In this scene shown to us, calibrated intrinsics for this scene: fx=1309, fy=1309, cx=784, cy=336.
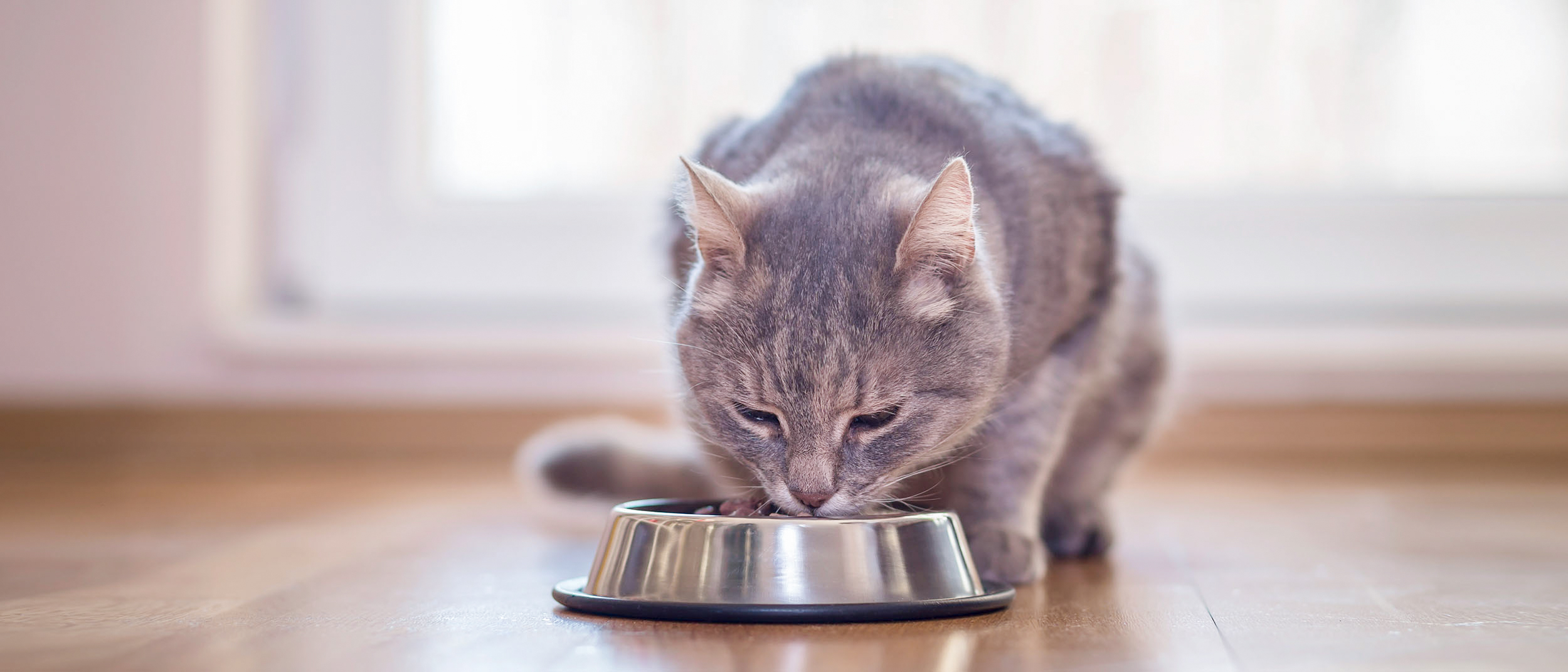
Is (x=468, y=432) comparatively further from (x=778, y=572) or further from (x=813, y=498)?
(x=778, y=572)

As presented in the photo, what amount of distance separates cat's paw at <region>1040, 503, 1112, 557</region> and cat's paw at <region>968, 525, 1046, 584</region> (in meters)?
0.20

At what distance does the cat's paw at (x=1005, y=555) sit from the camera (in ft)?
4.14

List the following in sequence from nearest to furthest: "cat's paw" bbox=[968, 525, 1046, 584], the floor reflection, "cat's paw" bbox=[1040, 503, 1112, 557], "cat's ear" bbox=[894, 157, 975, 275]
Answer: the floor reflection < "cat's ear" bbox=[894, 157, 975, 275] < "cat's paw" bbox=[968, 525, 1046, 584] < "cat's paw" bbox=[1040, 503, 1112, 557]

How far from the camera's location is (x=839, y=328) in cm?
112

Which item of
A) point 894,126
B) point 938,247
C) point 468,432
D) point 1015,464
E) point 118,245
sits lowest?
point 468,432

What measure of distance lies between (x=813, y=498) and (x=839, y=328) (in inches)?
5.8

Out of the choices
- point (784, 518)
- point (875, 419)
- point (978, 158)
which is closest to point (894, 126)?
point (978, 158)

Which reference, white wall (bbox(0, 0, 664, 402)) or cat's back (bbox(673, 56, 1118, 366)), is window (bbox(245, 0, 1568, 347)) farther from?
cat's back (bbox(673, 56, 1118, 366))

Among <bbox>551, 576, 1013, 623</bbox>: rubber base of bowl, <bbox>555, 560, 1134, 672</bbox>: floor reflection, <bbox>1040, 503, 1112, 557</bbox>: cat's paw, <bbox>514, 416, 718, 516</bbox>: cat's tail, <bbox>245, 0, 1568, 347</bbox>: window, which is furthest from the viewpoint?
<bbox>245, 0, 1568, 347</bbox>: window

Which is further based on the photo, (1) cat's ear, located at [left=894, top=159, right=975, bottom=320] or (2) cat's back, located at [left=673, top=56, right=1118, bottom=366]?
(2) cat's back, located at [left=673, top=56, right=1118, bottom=366]

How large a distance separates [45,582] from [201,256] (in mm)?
1576

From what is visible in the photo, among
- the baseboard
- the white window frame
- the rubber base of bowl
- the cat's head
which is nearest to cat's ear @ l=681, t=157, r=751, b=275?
the cat's head

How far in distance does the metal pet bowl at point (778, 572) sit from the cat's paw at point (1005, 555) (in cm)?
23

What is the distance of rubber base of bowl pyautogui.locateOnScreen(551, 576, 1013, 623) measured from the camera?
97 centimetres
